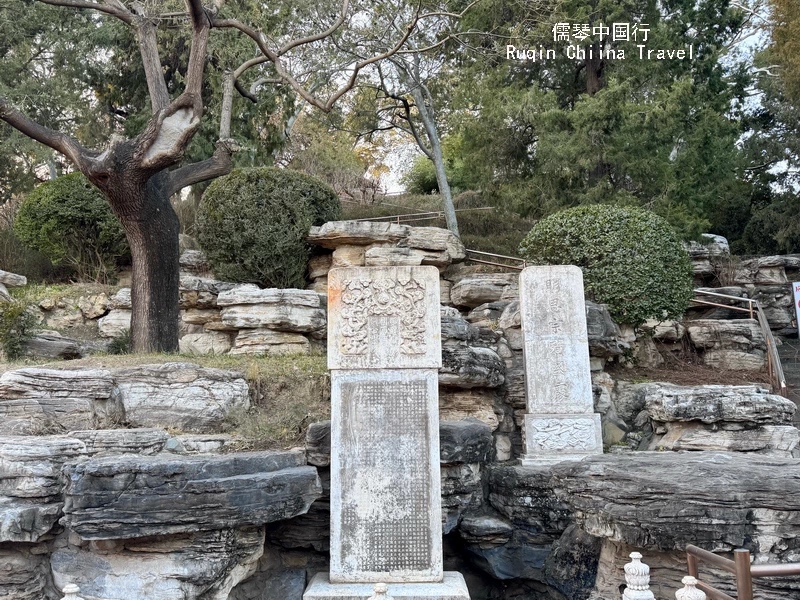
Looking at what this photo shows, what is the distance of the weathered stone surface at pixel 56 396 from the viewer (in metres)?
5.71

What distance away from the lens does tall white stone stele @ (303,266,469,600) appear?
5.14 meters

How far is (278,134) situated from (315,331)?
739 centimetres

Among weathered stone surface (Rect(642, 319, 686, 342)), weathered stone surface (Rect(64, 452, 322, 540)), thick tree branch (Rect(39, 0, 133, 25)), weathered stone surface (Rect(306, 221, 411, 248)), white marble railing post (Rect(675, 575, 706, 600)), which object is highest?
thick tree branch (Rect(39, 0, 133, 25))

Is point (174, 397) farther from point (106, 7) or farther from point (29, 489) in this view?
point (106, 7)

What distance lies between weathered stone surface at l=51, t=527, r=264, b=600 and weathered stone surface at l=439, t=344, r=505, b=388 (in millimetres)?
2962

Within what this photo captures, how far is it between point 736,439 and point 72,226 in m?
10.4

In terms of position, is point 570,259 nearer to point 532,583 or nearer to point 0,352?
point 532,583

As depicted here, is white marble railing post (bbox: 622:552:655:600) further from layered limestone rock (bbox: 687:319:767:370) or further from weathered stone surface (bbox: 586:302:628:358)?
layered limestone rock (bbox: 687:319:767:370)

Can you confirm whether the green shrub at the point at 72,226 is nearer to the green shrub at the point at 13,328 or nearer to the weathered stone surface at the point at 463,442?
the green shrub at the point at 13,328

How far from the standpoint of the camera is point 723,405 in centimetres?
719

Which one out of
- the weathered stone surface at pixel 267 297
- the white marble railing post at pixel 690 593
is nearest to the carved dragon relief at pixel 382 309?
the white marble railing post at pixel 690 593

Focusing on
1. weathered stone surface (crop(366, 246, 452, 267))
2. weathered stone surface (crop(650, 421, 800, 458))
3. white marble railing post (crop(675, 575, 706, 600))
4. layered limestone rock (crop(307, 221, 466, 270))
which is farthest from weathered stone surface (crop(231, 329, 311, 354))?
white marble railing post (crop(675, 575, 706, 600))

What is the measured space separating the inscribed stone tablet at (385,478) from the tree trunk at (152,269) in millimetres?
4061

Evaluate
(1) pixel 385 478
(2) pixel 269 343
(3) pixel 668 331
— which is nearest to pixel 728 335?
(3) pixel 668 331
